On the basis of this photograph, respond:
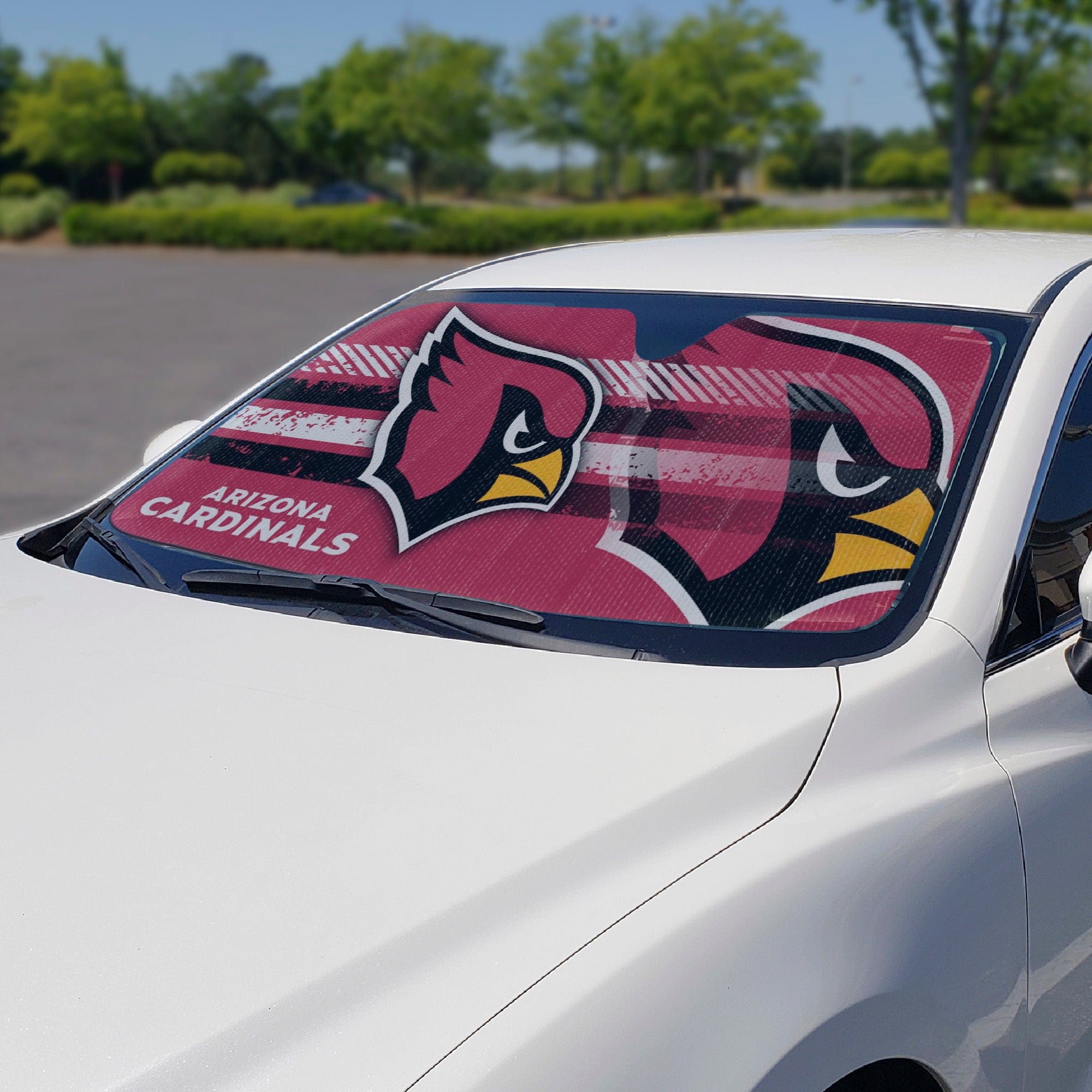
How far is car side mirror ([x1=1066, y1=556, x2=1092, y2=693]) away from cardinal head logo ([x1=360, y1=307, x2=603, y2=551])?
2.88ft

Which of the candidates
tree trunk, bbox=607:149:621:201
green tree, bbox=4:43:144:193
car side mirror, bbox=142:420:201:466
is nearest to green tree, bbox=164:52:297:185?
green tree, bbox=4:43:144:193

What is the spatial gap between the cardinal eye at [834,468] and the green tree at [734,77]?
45.7 m

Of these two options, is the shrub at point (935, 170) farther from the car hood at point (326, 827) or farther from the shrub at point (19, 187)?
the car hood at point (326, 827)

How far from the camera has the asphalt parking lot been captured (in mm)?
9391

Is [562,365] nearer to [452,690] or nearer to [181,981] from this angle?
[452,690]

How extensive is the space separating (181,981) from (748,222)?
36.3 metres

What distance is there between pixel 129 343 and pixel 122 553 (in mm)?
14685

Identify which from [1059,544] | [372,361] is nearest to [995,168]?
[372,361]

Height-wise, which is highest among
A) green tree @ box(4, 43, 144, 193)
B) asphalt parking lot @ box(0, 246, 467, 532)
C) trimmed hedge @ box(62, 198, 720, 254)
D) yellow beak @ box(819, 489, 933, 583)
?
green tree @ box(4, 43, 144, 193)

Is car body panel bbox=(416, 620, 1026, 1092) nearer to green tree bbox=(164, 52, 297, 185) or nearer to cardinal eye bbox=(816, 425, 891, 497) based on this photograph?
cardinal eye bbox=(816, 425, 891, 497)

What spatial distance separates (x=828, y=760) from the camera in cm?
167

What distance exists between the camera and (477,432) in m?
2.52

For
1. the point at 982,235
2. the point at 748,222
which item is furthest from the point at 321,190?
the point at 982,235

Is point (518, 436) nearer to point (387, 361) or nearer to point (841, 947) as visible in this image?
point (387, 361)
